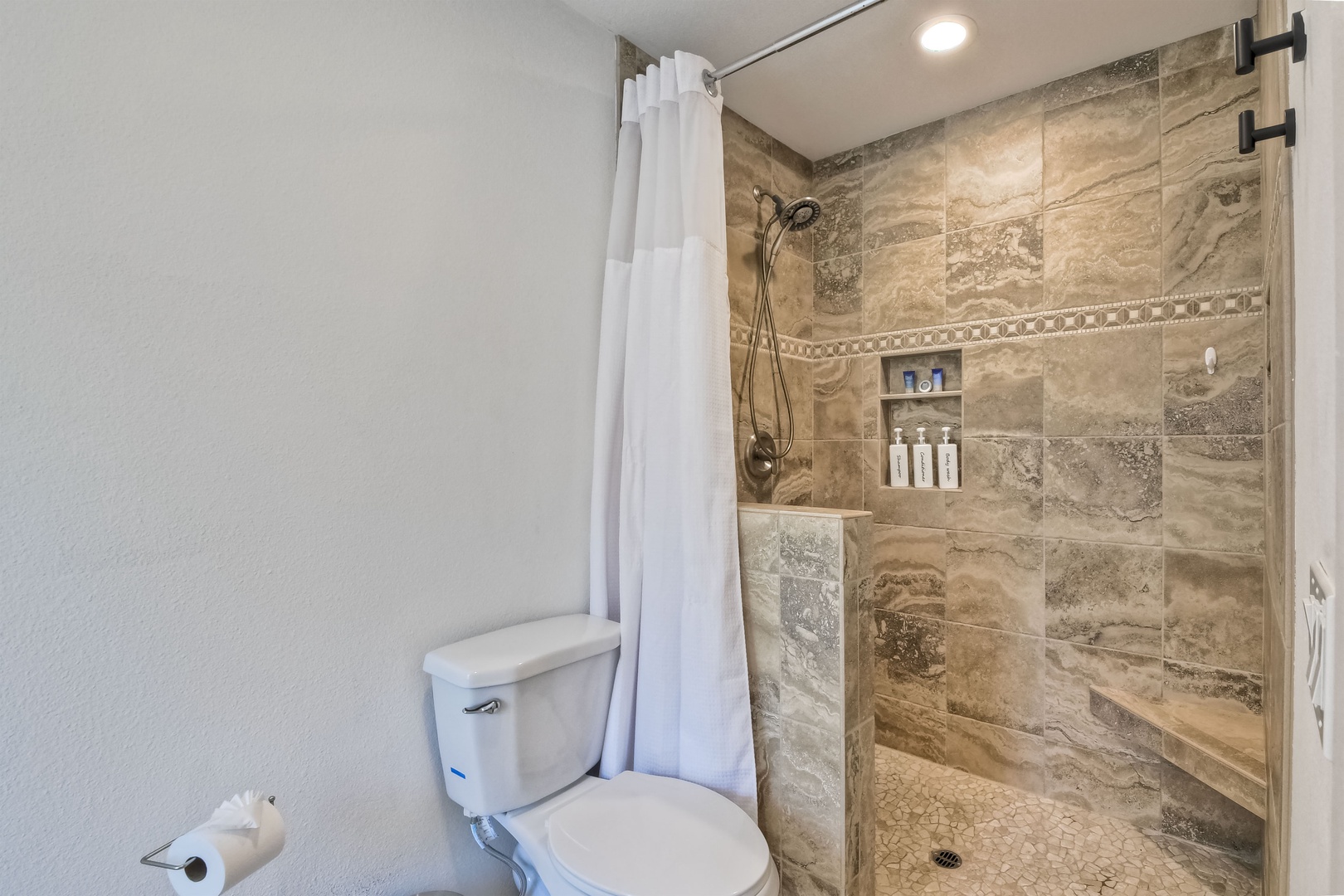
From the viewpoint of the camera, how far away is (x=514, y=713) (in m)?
1.37

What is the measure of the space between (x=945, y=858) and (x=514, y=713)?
142cm

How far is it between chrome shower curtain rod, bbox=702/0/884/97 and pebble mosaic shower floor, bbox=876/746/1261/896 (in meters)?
2.30

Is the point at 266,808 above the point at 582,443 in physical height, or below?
below

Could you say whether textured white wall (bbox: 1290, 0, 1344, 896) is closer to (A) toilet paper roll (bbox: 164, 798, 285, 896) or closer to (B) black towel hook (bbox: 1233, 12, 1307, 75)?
(B) black towel hook (bbox: 1233, 12, 1307, 75)

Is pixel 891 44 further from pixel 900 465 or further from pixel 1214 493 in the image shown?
pixel 1214 493

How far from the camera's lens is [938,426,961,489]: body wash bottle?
2318mm

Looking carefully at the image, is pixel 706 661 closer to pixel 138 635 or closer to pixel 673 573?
pixel 673 573

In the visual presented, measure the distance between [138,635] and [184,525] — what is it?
20 centimetres

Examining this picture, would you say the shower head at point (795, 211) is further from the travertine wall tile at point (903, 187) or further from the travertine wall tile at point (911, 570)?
the travertine wall tile at point (911, 570)

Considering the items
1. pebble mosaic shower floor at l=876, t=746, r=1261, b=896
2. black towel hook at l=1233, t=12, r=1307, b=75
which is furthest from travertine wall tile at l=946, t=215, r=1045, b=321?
pebble mosaic shower floor at l=876, t=746, r=1261, b=896

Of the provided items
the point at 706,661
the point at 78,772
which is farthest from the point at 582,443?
the point at 78,772

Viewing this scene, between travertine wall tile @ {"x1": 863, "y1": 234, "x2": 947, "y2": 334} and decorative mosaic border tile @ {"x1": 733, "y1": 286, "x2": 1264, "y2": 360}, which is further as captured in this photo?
travertine wall tile @ {"x1": 863, "y1": 234, "x2": 947, "y2": 334}

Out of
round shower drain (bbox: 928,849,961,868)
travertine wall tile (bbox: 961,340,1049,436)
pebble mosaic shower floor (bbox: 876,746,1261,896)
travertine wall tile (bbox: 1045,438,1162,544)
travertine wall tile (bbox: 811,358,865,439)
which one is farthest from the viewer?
travertine wall tile (bbox: 811,358,865,439)

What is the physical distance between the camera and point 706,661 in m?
1.57
